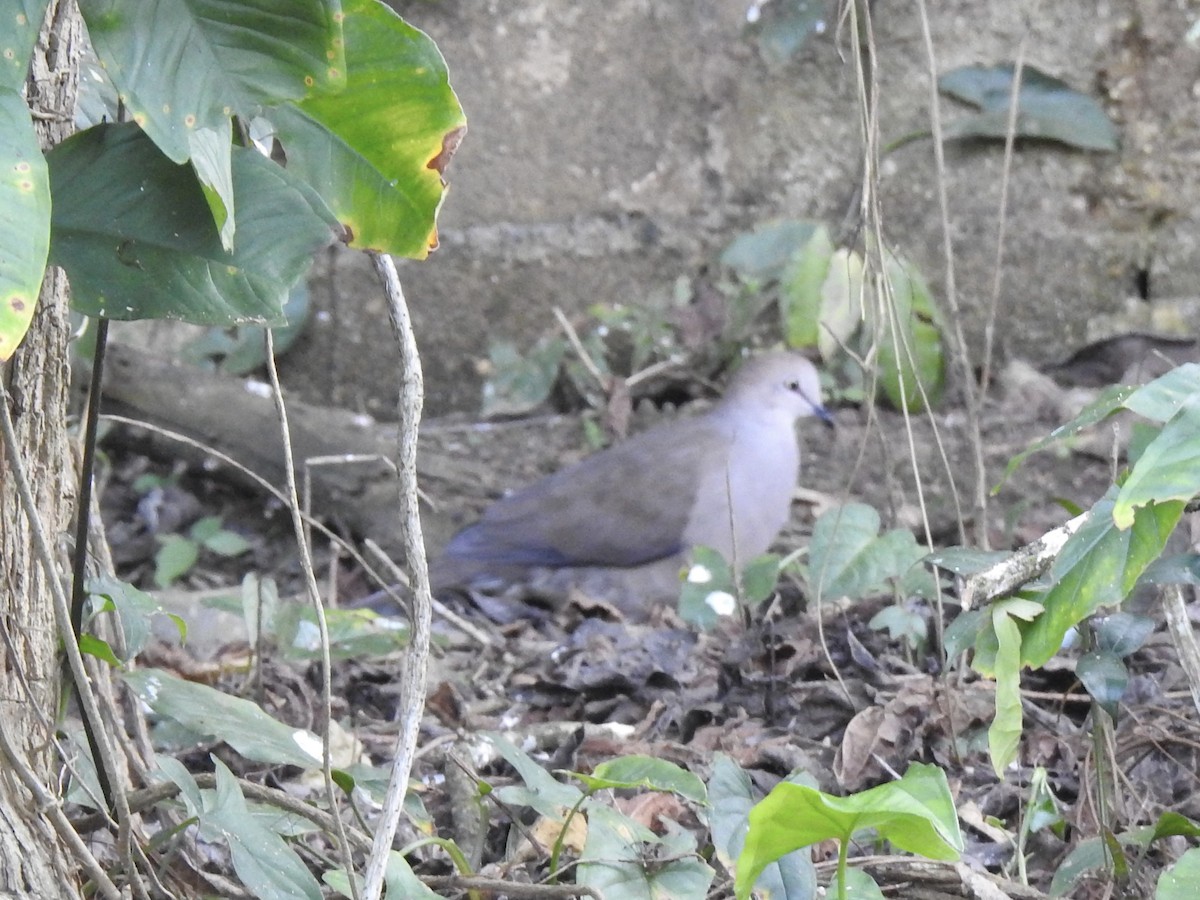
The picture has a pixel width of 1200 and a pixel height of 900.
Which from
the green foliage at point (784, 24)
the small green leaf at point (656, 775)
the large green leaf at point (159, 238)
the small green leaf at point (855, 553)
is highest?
the large green leaf at point (159, 238)

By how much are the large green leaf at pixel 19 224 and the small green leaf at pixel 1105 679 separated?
1042 mm

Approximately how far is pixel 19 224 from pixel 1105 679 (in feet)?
3.57

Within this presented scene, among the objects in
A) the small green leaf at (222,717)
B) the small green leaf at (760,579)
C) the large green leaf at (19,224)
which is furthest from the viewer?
the small green leaf at (760,579)

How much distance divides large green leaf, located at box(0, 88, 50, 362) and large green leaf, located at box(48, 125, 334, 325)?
0.56ft

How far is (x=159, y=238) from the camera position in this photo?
1.21 meters

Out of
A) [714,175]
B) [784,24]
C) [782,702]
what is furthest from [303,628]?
[784,24]

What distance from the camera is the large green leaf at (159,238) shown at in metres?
1.21

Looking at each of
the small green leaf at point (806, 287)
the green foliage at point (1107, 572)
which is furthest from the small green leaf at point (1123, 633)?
the small green leaf at point (806, 287)

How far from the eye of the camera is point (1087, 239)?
4.16 m

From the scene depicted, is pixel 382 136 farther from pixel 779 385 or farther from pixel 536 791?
pixel 779 385

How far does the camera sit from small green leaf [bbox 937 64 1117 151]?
4027mm

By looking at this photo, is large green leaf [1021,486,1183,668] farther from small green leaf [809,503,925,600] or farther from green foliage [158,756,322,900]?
small green leaf [809,503,925,600]

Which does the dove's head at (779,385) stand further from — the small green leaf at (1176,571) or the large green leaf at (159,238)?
the large green leaf at (159,238)

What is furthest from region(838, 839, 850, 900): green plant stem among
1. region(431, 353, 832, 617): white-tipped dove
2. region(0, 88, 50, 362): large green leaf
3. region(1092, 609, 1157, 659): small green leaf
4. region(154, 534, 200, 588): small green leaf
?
region(154, 534, 200, 588): small green leaf
